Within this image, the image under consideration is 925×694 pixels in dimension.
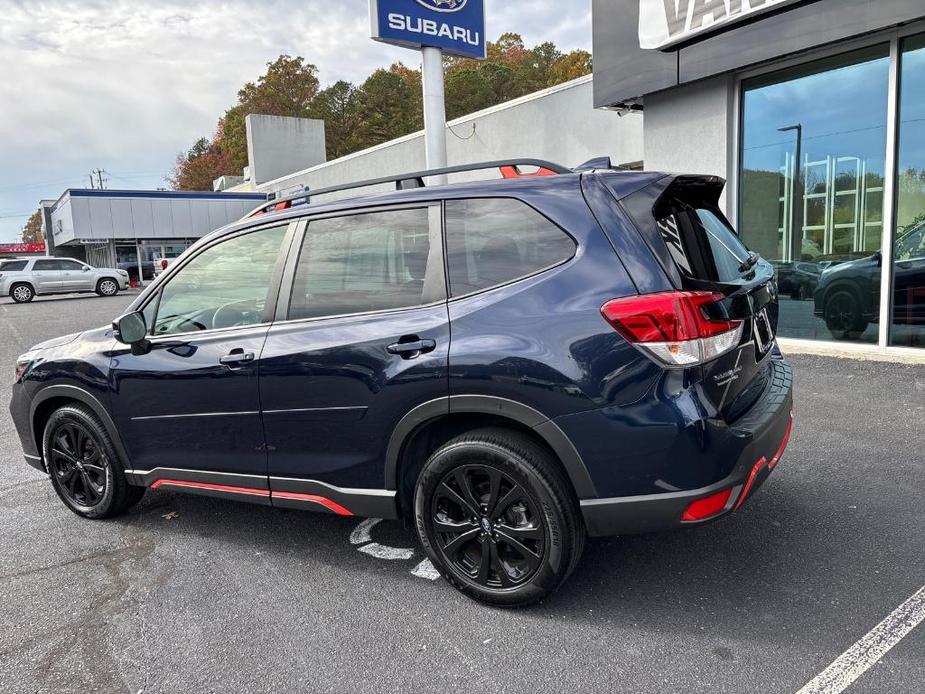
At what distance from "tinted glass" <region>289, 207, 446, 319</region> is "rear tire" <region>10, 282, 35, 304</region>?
27.1 meters

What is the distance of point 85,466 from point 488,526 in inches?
104

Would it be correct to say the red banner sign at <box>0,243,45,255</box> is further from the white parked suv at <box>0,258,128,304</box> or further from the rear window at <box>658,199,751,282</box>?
the rear window at <box>658,199,751,282</box>

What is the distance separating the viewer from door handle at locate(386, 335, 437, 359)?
9.12 feet

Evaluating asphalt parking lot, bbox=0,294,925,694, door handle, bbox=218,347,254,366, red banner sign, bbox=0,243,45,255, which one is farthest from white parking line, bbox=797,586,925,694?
red banner sign, bbox=0,243,45,255

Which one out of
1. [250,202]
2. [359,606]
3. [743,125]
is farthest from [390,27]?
[250,202]

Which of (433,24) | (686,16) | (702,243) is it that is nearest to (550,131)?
(433,24)

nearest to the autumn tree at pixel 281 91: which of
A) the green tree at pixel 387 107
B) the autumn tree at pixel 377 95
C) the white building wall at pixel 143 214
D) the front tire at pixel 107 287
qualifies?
the autumn tree at pixel 377 95

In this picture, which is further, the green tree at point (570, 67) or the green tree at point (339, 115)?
the green tree at point (339, 115)

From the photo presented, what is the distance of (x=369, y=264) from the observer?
312 cm

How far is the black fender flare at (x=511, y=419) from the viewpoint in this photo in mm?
2561

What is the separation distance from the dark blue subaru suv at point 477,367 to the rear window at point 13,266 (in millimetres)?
26397

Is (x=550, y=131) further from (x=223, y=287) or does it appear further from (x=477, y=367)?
(x=477, y=367)

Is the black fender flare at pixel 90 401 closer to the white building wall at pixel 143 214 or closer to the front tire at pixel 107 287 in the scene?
the front tire at pixel 107 287

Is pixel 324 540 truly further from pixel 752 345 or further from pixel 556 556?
pixel 752 345
